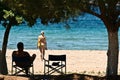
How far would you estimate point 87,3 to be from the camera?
38.2 ft

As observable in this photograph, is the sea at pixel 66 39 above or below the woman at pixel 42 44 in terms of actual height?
below

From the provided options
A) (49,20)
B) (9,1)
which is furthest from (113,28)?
(9,1)

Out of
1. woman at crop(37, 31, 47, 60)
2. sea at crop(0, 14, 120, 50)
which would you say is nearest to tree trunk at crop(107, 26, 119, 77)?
sea at crop(0, 14, 120, 50)

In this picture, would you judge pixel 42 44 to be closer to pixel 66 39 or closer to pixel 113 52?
pixel 113 52

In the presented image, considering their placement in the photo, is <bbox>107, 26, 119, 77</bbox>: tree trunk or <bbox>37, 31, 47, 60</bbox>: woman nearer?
<bbox>107, 26, 119, 77</bbox>: tree trunk

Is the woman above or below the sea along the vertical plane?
above

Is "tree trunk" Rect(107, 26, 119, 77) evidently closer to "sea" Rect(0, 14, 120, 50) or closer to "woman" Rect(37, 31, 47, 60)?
"sea" Rect(0, 14, 120, 50)

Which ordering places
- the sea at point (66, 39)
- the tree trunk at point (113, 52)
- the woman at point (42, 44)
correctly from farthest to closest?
the sea at point (66, 39) → the woman at point (42, 44) → the tree trunk at point (113, 52)

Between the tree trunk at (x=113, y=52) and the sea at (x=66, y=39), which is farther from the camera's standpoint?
the sea at (x=66, y=39)

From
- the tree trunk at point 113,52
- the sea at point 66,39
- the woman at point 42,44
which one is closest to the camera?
the tree trunk at point 113,52

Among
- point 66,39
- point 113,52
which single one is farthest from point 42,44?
point 66,39

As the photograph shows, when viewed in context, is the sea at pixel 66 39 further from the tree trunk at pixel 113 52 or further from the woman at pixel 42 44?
the woman at pixel 42 44

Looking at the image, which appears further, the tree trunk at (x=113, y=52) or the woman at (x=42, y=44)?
the woman at (x=42, y=44)

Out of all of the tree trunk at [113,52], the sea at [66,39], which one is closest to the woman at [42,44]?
the sea at [66,39]
